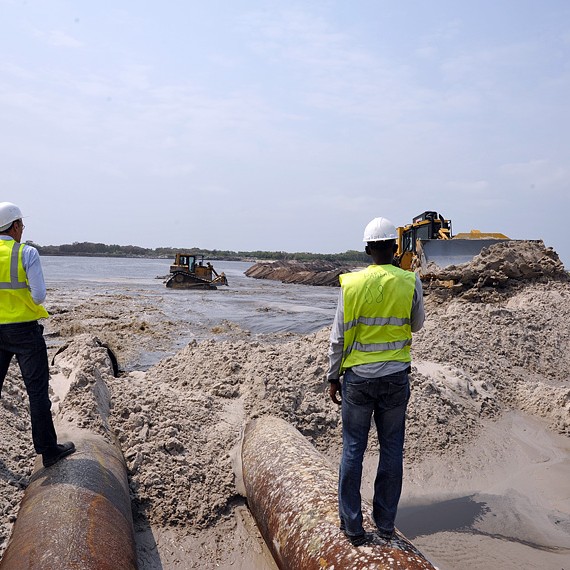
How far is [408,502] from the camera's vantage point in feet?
16.5

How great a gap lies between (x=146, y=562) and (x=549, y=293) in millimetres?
10335

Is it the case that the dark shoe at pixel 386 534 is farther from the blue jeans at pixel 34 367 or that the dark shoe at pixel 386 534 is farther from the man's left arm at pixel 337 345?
the blue jeans at pixel 34 367

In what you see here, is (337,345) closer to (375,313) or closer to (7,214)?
(375,313)

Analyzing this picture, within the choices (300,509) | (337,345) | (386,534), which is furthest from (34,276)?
(386,534)

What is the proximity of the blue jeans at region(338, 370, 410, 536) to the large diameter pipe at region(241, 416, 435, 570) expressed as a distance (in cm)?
16

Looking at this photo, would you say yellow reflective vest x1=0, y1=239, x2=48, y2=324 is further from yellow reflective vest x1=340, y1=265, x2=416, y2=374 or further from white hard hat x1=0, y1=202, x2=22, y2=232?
yellow reflective vest x1=340, y1=265, x2=416, y2=374

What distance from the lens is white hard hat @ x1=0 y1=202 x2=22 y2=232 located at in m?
3.72

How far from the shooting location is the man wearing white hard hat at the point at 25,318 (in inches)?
144

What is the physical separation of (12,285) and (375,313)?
2464mm

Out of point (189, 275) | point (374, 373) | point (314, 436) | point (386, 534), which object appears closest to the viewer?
point (374, 373)

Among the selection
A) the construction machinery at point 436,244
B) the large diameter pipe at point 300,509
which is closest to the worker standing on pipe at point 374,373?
the large diameter pipe at point 300,509

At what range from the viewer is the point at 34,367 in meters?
3.76

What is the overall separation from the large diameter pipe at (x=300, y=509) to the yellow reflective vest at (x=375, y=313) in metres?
1.06

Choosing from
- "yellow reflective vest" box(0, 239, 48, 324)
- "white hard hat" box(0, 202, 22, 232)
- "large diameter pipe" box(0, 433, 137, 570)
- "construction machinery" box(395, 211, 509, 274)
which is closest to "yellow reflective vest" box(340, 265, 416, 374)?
"large diameter pipe" box(0, 433, 137, 570)
